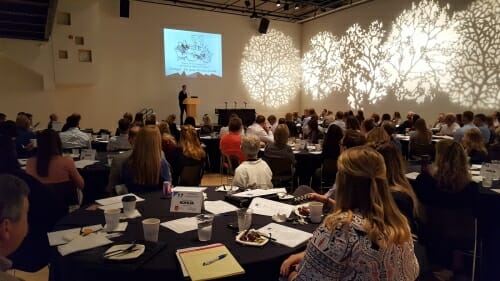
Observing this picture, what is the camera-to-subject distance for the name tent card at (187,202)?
2426 millimetres

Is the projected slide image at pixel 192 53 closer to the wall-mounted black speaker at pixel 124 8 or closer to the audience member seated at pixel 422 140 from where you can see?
the wall-mounted black speaker at pixel 124 8

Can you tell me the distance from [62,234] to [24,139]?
15.7 feet

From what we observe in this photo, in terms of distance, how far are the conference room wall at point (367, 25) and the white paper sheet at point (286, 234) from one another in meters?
9.62

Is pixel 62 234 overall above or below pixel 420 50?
below

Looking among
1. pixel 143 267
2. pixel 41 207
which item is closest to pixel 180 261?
pixel 143 267

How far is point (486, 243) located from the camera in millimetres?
2932

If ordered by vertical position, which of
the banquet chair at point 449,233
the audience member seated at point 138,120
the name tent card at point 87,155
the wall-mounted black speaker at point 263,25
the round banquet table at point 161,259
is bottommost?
the banquet chair at point 449,233

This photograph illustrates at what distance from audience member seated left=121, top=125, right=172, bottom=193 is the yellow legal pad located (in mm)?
1462

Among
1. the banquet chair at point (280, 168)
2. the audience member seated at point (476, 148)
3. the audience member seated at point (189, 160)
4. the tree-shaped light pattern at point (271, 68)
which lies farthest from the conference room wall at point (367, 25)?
the audience member seated at point (189, 160)

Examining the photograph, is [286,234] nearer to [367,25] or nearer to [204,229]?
[204,229]

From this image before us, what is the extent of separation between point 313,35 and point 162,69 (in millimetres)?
6829

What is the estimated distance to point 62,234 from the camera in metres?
2.03

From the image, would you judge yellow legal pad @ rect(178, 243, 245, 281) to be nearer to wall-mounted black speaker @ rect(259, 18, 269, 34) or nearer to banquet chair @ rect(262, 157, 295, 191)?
banquet chair @ rect(262, 157, 295, 191)

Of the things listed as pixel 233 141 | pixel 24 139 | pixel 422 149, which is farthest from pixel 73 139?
pixel 422 149
